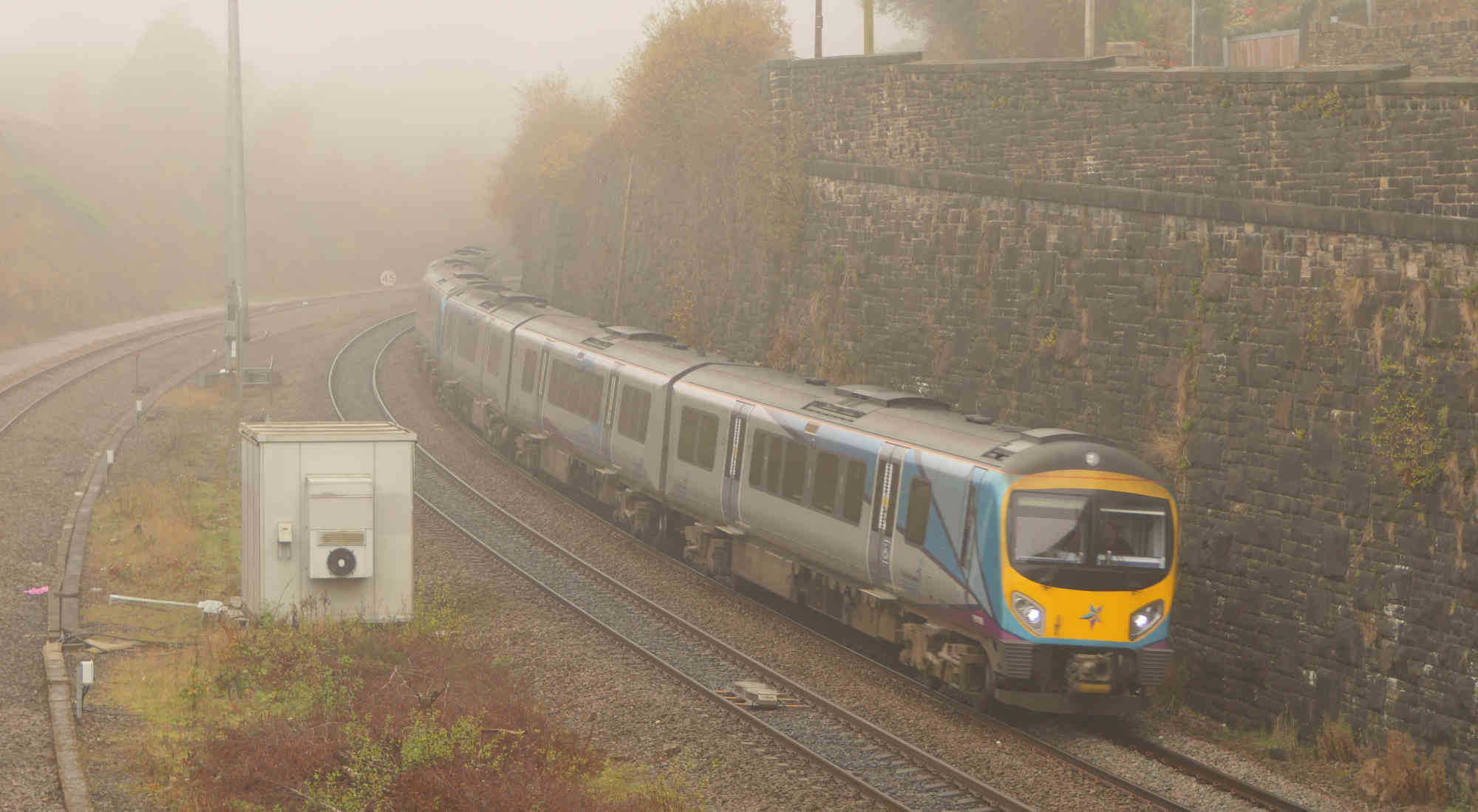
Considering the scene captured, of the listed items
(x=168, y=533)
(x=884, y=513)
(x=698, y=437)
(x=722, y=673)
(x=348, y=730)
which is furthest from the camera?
(x=168, y=533)

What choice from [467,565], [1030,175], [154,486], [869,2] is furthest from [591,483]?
[869,2]

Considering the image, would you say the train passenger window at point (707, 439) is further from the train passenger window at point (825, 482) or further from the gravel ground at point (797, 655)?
the train passenger window at point (825, 482)

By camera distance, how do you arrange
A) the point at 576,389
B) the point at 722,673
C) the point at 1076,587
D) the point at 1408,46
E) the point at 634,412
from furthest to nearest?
the point at 576,389 < the point at 1408,46 < the point at 634,412 < the point at 722,673 < the point at 1076,587

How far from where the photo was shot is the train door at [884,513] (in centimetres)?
1428

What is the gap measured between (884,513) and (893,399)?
1.66 metres

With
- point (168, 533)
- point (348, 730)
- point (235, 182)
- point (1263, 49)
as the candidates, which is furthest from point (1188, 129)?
point (235, 182)

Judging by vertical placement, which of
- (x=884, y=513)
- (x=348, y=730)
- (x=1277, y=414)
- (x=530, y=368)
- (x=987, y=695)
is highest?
(x=1277, y=414)

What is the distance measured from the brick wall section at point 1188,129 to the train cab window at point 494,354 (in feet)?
25.7

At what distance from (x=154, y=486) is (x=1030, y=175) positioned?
1364 centimetres

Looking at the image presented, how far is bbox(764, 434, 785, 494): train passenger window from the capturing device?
16.5 metres

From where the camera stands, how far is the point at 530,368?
25.1 meters

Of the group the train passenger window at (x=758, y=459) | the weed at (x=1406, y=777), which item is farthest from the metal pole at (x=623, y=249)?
the weed at (x=1406, y=777)

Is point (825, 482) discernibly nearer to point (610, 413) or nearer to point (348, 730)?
point (348, 730)

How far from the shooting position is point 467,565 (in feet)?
60.8
